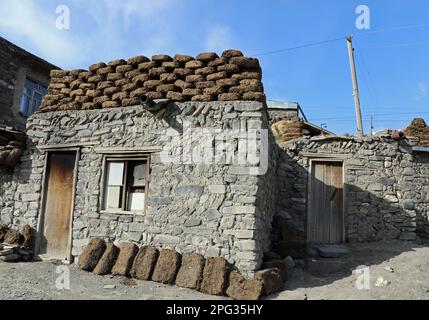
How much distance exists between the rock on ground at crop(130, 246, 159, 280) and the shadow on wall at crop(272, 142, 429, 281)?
9.50 feet

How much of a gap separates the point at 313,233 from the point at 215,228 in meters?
3.90

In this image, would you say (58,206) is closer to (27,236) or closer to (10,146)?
(27,236)

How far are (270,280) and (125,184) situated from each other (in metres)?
3.05

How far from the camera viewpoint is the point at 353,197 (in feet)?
28.4

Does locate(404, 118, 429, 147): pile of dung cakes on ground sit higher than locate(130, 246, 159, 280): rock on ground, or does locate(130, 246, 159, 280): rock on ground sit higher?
locate(404, 118, 429, 147): pile of dung cakes on ground

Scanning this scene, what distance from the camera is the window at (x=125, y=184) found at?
662 cm

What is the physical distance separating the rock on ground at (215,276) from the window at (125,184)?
1.73 m

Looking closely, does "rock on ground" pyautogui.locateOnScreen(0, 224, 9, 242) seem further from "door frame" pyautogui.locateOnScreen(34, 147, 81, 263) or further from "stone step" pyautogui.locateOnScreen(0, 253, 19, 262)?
"door frame" pyautogui.locateOnScreen(34, 147, 81, 263)

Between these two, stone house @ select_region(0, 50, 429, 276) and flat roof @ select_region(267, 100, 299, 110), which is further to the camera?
flat roof @ select_region(267, 100, 299, 110)

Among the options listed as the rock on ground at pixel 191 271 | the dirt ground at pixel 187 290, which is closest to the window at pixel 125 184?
the dirt ground at pixel 187 290

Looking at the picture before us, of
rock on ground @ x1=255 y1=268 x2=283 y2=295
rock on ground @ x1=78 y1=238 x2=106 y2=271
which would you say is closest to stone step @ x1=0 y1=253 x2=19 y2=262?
rock on ground @ x1=78 y1=238 x2=106 y2=271

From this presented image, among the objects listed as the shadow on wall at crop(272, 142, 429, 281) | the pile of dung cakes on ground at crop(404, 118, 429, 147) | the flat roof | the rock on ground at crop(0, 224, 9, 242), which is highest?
the flat roof

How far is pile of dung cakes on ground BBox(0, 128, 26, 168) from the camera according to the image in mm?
7344

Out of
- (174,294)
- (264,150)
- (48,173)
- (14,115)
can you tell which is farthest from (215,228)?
(14,115)
